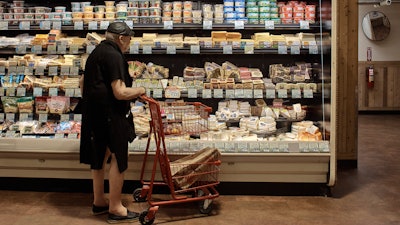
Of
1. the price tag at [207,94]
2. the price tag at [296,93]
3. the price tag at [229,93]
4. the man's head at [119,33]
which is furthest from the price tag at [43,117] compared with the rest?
the price tag at [296,93]

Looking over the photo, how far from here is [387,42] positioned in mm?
12477

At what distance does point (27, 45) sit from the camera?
4938mm

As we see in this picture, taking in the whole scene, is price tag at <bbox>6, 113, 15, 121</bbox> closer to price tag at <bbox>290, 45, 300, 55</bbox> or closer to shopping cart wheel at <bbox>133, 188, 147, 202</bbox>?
shopping cart wheel at <bbox>133, 188, 147, 202</bbox>

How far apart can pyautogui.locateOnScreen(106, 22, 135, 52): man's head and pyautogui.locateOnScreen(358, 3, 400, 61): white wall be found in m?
9.75

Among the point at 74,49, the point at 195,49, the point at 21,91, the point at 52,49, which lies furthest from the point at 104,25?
the point at 21,91

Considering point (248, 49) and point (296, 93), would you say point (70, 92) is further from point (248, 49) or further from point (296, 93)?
point (296, 93)

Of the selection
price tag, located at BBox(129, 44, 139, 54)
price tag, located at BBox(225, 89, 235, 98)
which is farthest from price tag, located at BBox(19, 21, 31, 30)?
price tag, located at BBox(225, 89, 235, 98)

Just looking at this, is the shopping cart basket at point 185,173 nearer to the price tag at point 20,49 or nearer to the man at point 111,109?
the man at point 111,109

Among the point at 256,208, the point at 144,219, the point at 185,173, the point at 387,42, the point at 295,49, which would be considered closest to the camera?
the point at 144,219

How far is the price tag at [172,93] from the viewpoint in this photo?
4812 mm

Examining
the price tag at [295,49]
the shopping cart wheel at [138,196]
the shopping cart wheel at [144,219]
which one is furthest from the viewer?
the price tag at [295,49]

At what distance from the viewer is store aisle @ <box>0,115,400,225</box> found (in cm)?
408

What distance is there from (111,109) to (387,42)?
10.3 metres

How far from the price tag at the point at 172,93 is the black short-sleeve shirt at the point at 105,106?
79 cm
